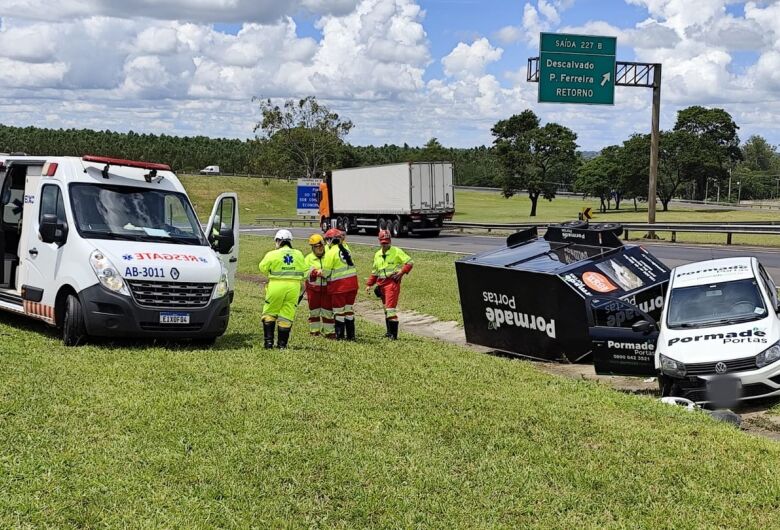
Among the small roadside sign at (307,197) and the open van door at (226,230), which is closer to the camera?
the open van door at (226,230)

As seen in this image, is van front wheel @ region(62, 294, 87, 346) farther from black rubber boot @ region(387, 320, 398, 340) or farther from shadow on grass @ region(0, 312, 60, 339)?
black rubber boot @ region(387, 320, 398, 340)

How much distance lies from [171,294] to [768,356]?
703 centimetres

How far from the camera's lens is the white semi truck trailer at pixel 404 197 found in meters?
41.2

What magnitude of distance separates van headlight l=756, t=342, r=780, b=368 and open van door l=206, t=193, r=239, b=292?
725 cm

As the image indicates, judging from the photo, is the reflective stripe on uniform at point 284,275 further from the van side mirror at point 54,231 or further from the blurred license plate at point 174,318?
the van side mirror at point 54,231

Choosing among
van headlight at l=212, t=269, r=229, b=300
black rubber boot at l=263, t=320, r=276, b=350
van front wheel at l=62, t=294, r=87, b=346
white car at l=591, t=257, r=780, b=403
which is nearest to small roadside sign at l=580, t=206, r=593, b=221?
white car at l=591, t=257, r=780, b=403

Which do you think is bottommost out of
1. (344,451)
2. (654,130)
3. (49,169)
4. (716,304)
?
(344,451)

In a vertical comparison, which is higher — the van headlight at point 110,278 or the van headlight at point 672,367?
the van headlight at point 110,278

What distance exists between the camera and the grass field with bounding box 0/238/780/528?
541 cm

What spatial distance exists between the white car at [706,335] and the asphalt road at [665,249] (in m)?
10.3

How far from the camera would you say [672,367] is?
9984mm

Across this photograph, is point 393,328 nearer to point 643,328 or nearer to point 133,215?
point 643,328

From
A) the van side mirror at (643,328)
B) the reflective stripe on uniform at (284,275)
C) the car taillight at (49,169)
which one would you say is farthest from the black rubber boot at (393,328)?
the car taillight at (49,169)

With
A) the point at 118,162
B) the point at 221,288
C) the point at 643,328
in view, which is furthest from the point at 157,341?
the point at 643,328
